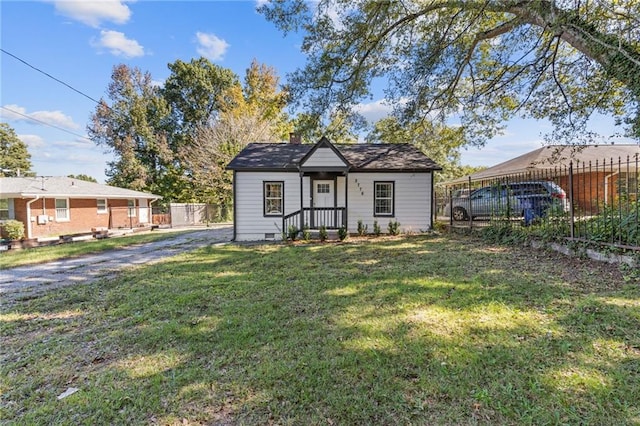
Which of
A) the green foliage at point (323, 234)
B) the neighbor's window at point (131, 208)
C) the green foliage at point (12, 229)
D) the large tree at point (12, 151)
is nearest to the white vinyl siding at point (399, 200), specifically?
the green foliage at point (323, 234)

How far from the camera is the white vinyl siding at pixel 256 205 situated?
11.7 m

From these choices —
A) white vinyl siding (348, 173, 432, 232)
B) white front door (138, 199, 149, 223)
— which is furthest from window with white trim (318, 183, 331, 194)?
white front door (138, 199, 149, 223)

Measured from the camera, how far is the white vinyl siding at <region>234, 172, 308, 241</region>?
11.7 m

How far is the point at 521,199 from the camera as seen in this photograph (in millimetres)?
8523

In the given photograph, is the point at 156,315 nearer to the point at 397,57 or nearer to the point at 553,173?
the point at 553,173

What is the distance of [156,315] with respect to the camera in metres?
4.10

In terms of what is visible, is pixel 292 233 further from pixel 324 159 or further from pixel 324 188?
pixel 324 159

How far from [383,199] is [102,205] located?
64.1 feet

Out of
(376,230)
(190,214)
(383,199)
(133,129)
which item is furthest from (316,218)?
(133,129)

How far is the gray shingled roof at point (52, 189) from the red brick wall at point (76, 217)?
2.22 ft

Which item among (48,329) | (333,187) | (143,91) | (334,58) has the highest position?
(143,91)

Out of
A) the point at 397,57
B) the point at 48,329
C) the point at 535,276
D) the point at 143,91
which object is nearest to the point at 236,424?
the point at 48,329

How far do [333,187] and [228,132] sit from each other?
632 inches

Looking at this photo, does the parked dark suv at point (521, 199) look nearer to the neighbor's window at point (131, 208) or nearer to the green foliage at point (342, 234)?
the green foliage at point (342, 234)
